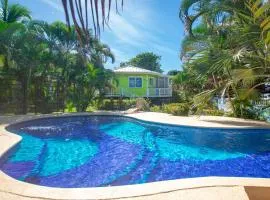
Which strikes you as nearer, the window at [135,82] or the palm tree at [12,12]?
the palm tree at [12,12]

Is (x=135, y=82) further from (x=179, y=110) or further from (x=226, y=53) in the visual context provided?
(x=226, y=53)

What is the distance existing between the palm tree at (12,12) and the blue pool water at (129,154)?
6.71 m

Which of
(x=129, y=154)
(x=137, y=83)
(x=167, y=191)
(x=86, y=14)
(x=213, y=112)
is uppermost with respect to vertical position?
(x=137, y=83)

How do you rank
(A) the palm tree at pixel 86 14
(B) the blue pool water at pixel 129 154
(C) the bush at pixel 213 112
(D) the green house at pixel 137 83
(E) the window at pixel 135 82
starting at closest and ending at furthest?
(A) the palm tree at pixel 86 14 → (B) the blue pool water at pixel 129 154 → (C) the bush at pixel 213 112 → (D) the green house at pixel 137 83 → (E) the window at pixel 135 82

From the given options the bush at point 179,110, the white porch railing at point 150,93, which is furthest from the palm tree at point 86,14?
the white porch railing at point 150,93

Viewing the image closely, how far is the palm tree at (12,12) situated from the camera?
16.9 meters

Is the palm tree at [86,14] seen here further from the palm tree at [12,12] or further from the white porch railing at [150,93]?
the white porch railing at [150,93]

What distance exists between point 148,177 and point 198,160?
2.16 metres

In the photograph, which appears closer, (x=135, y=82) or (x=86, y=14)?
(x=86, y=14)

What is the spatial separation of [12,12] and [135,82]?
14689 mm

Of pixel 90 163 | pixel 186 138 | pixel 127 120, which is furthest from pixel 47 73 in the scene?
pixel 90 163

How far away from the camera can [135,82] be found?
97.0ft

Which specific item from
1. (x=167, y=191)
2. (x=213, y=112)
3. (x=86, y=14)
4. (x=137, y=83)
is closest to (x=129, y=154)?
(x=167, y=191)

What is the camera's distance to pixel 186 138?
11.5 metres
